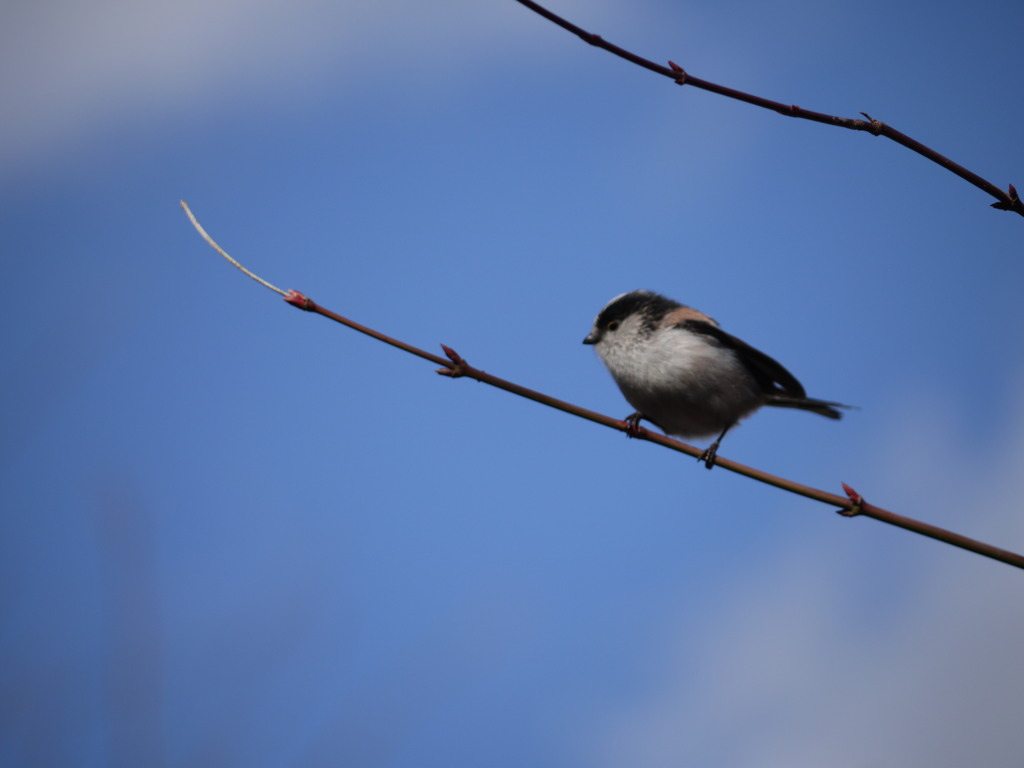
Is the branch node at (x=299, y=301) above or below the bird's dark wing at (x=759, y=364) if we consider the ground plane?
below

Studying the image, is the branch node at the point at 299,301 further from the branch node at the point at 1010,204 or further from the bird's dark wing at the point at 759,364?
the bird's dark wing at the point at 759,364

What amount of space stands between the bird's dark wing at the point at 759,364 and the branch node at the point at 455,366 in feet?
7.29

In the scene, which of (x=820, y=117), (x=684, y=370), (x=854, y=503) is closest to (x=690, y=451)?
(x=854, y=503)

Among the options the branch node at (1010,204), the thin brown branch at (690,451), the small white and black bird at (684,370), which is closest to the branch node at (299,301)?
the thin brown branch at (690,451)

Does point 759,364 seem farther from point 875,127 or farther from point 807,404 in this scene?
point 875,127

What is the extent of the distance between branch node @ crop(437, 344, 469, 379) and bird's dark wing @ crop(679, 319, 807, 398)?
2221 millimetres

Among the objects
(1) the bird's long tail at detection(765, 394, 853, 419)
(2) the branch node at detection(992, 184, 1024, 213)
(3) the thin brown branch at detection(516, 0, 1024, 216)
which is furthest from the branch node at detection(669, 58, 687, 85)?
(1) the bird's long tail at detection(765, 394, 853, 419)

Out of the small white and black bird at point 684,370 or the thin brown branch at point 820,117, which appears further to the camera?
the small white and black bird at point 684,370

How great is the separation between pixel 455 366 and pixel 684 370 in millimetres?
2150

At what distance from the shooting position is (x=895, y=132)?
6.17 feet

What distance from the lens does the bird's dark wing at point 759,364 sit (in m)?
3.96

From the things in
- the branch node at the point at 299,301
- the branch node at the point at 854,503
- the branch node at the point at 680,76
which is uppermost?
the branch node at the point at 680,76

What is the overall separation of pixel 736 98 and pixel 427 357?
0.97 meters

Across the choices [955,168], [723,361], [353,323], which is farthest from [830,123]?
[723,361]
